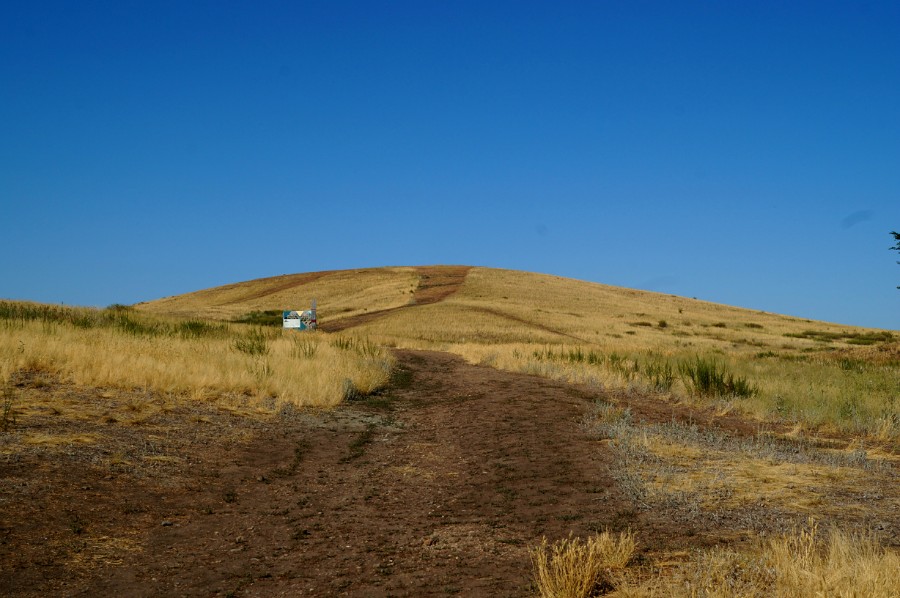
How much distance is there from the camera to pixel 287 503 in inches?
309

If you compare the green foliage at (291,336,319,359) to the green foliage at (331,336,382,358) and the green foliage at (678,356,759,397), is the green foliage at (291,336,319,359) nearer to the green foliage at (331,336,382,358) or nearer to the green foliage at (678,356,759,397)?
the green foliage at (331,336,382,358)

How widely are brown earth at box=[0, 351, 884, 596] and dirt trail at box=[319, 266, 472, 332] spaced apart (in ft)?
122

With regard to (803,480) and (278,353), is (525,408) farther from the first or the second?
(278,353)

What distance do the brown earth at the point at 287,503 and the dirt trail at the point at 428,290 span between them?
37224 millimetres

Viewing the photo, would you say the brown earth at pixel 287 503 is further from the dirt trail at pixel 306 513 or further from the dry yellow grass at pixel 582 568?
the dry yellow grass at pixel 582 568

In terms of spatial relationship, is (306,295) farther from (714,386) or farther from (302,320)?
(714,386)

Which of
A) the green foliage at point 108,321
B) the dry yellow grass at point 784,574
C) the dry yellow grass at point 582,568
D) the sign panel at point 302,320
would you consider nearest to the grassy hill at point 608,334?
the sign panel at point 302,320

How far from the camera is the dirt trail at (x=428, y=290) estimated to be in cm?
5332

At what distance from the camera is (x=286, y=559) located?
6.11 meters

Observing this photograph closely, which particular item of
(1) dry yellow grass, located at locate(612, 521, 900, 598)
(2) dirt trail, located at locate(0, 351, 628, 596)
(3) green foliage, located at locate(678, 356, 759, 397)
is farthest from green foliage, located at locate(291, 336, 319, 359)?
(1) dry yellow grass, located at locate(612, 521, 900, 598)

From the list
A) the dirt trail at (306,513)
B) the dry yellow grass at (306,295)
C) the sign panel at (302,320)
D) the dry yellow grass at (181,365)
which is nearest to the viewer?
the dirt trail at (306,513)

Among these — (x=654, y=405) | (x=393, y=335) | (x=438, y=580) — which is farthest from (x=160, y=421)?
(x=393, y=335)

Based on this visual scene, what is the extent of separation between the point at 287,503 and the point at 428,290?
2588 inches

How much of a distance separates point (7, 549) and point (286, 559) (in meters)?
2.21
